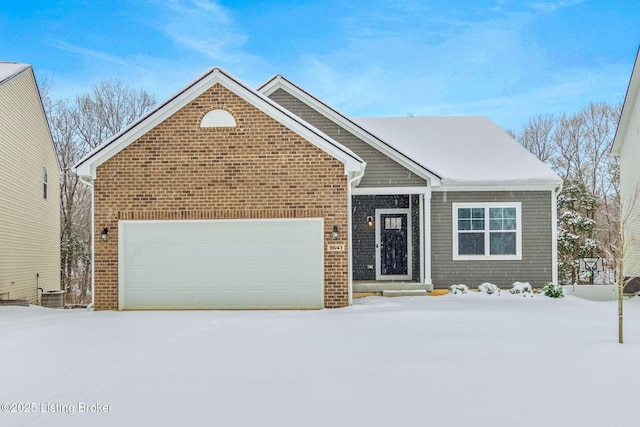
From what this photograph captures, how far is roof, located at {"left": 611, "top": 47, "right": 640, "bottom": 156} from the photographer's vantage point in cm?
1681

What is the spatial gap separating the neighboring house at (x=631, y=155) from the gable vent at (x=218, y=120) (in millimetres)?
12978

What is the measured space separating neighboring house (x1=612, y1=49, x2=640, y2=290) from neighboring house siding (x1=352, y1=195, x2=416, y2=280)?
7687 millimetres

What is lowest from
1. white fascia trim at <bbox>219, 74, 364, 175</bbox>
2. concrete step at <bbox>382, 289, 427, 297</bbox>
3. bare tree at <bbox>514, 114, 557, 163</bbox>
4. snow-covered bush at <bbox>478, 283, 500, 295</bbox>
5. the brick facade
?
concrete step at <bbox>382, 289, 427, 297</bbox>

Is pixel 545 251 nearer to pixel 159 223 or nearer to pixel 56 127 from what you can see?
pixel 159 223

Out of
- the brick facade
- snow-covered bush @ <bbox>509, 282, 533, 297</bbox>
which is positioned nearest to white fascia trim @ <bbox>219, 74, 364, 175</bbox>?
the brick facade

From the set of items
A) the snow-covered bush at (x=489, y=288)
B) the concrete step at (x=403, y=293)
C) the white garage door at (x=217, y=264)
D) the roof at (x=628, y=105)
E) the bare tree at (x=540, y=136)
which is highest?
the bare tree at (x=540, y=136)

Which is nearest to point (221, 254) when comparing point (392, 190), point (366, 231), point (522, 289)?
point (392, 190)

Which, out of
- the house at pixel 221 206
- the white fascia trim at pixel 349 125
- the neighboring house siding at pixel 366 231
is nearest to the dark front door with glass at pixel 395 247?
the neighboring house siding at pixel 366 231

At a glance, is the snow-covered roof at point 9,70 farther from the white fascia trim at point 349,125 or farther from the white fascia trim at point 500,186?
the white fascia trim at point 500,186

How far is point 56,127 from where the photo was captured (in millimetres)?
28422

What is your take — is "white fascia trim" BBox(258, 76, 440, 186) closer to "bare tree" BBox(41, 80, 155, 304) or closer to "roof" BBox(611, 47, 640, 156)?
"roof" BBox(611, 47, 640, 156)

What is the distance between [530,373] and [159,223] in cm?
817

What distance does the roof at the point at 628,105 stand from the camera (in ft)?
55.2

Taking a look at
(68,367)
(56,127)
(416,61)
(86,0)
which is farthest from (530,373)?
(416,61)
